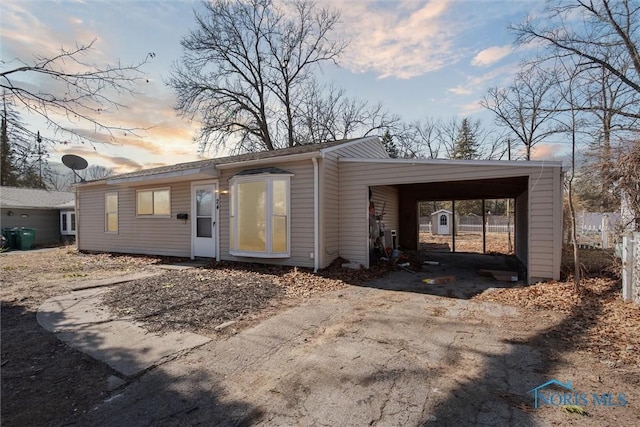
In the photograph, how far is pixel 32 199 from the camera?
61.3 feet

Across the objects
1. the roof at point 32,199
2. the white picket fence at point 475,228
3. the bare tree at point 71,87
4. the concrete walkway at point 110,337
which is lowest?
the concrete walkway at point 110,337

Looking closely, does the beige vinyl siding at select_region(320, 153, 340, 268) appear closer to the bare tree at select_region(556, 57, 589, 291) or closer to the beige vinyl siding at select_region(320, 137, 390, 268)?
the beige vinyl siding at select_region(320, 137, 390, 268)

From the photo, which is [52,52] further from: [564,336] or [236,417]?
[564,336]

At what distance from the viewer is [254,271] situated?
7863 millimetres

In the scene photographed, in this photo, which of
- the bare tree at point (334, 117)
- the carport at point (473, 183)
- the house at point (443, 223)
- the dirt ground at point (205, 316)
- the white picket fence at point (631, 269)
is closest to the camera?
the dirt ground at point (205, 316)

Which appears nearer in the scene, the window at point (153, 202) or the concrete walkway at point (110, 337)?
the concrete walkway at point (110, 337)

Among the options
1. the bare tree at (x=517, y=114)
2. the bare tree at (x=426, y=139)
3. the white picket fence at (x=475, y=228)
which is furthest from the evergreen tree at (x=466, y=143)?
the white picket fence at (x=475, y=228)

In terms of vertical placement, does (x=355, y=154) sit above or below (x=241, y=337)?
above

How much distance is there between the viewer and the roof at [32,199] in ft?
56.4

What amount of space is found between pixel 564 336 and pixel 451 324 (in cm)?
125

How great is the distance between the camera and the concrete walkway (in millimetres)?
3160

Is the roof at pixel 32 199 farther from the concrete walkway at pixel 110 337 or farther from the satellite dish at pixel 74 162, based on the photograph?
the concrete walkway at pixel 110 337

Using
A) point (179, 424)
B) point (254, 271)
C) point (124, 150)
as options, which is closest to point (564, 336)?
point (179, 424)

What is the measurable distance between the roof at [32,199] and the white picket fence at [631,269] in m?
23.8
